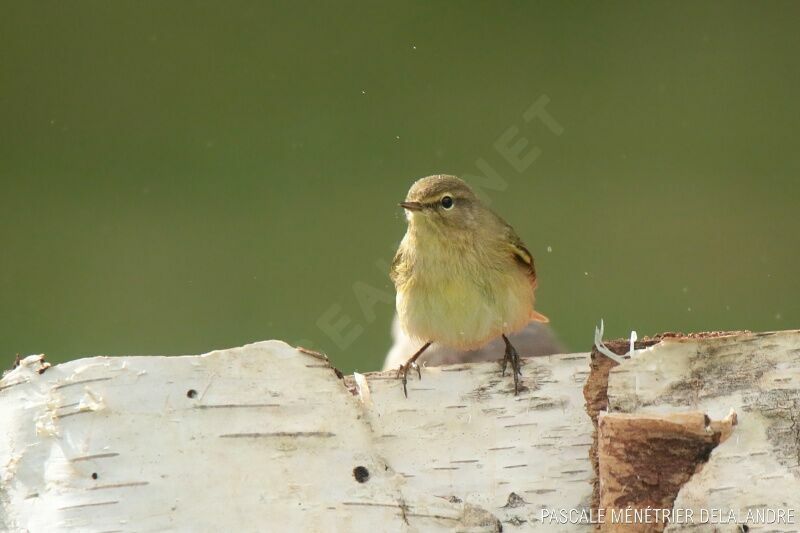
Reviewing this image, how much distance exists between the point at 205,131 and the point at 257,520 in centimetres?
351

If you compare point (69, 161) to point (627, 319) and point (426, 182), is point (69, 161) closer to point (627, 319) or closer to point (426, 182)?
point (627, 319)

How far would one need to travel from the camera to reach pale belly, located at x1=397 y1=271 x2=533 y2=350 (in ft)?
7.85

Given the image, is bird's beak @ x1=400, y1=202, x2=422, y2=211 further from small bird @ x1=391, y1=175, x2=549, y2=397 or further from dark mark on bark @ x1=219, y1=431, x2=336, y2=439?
dark mark on bark @ x1=219, y1=431, x2=336, y2=439

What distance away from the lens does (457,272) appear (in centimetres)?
244

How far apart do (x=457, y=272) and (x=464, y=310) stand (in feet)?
0.33

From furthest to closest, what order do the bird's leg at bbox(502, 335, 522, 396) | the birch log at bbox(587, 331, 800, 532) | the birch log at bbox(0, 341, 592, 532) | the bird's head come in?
the bird's head, the bird's leg at bbox(502, 335, 522, 396), the birch log at bbox(0, 341, 592, 532), the birch log at bbox(587, 331, 800, 532)

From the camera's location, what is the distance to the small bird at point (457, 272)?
94.6 inches

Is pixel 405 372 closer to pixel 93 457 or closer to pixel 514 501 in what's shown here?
pixel 514 501

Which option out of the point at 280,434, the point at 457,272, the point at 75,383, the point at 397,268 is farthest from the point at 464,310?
the point at 75,383

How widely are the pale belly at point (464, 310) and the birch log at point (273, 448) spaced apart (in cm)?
24

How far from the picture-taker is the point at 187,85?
5352 millimetres

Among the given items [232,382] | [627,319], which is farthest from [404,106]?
[232,382]

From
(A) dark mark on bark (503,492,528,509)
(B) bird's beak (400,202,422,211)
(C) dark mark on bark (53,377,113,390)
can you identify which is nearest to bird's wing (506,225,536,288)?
(B) bird's beak (400,202,422,211)

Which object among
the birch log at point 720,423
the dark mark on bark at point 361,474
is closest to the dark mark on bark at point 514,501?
the birch log at point 720,423
